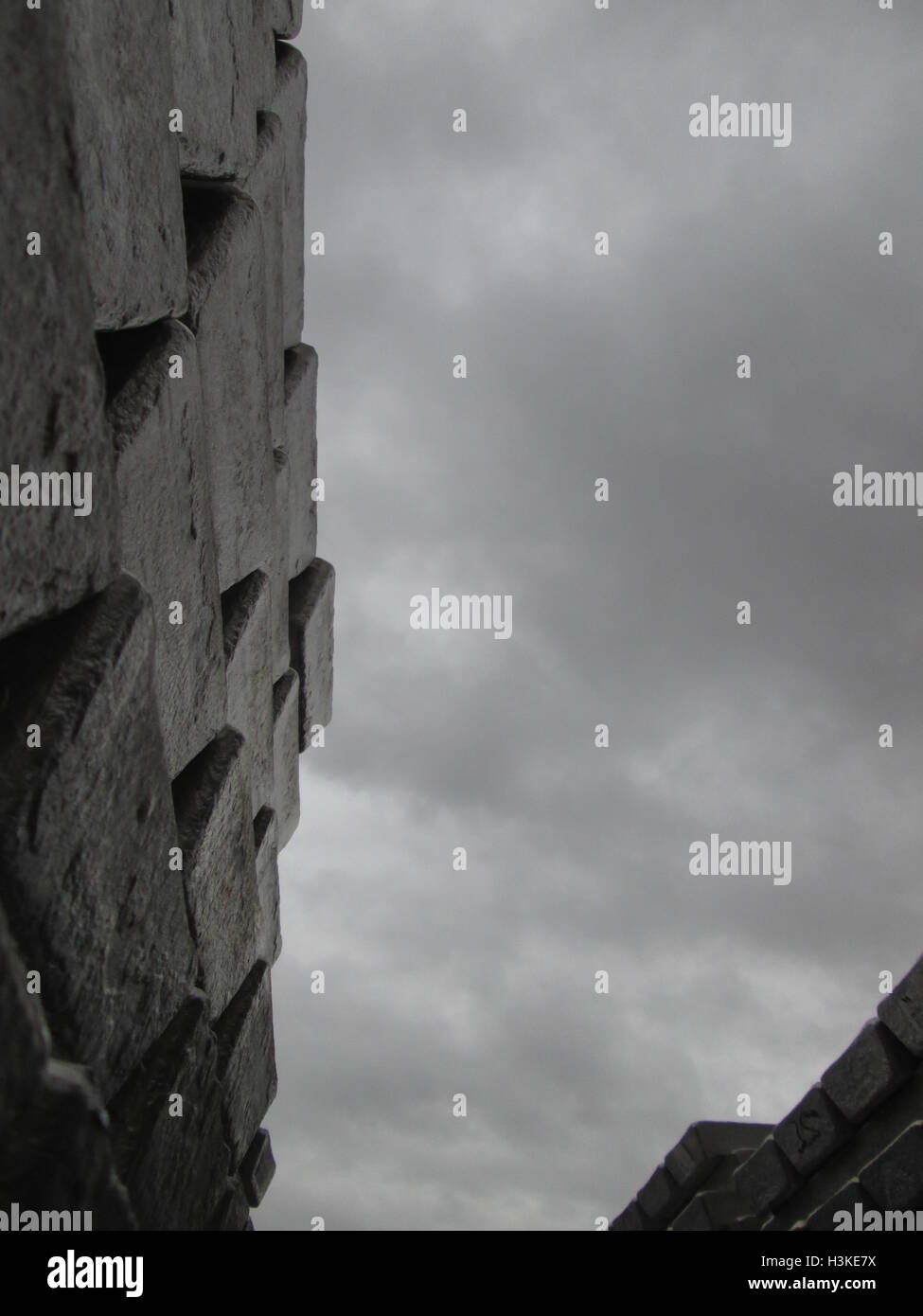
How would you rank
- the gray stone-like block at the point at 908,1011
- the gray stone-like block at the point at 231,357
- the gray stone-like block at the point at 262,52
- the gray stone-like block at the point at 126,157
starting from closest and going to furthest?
the gray stone-like block at the point at 126,157 → the gray stone-like block at the point at 231,357 → the gray stone-like block at the point at 262,52 → the gray stone-like block at the point at 908,1011

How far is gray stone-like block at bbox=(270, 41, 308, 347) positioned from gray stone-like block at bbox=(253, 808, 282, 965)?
1.81 m

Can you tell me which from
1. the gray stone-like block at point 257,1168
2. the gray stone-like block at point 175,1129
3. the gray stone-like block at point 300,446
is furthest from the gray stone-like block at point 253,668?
the gray stone-like block at point 257,1168

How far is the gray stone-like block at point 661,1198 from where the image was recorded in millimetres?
5742

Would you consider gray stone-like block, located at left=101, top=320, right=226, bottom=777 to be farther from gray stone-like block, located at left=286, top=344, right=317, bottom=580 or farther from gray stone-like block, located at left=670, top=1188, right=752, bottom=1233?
gray stone-like block, located at left=670, top=1188, right=752, bottom=1233

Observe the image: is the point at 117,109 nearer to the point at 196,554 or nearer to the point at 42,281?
the point at 42,281

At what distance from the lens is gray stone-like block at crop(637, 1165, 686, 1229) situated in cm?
574

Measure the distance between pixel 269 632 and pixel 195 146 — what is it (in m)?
1.56

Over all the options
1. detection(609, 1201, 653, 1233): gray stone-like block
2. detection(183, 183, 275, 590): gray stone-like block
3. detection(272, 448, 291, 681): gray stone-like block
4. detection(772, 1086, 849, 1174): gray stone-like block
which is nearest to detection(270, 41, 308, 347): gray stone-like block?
detection(272, 448, 291, 681): gray stone-like block

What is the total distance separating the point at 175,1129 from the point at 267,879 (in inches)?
56.6

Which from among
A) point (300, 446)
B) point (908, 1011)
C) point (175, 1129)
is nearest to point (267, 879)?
point (175, 1129)

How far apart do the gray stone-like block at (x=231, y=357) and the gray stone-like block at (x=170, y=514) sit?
8.2 inches

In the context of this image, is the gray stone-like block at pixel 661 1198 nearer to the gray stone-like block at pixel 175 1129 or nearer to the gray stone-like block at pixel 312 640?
the gray stone-like block at pixel 312 640
